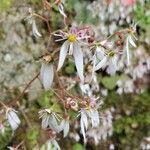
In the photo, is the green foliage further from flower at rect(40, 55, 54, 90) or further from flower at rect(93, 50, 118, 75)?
flower at rect(40, 55, 54, 90)

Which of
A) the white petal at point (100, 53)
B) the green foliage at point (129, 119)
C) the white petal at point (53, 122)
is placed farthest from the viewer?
the green foliage at point (129, 119)

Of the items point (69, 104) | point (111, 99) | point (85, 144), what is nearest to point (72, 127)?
point (85, 144)

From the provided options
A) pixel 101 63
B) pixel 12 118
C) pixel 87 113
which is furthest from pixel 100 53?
pixel 12 118

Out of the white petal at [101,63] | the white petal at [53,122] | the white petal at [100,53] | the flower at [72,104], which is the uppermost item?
the white petal at [100,53]

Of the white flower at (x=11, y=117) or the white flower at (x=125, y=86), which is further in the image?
the white flower at (x=125, y=86)

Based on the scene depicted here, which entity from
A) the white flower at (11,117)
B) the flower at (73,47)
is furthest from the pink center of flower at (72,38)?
the white flower at (11,117)

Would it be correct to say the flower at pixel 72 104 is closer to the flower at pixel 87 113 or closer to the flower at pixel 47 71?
the flower at pixel 87 113

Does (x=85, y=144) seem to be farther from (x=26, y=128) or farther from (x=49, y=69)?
(x=49, y=69)

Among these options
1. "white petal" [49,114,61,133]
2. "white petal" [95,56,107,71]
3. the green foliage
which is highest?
"white petal" [95,56,107,71]

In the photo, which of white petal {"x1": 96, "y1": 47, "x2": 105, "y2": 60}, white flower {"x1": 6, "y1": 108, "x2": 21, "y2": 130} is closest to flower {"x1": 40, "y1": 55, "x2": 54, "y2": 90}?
white petal {"x1": 96, "y1": 47, "x2": 105, "y2": 60}

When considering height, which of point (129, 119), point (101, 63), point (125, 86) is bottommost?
point (129, 119)

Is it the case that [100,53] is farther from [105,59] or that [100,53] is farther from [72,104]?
[72,104]
